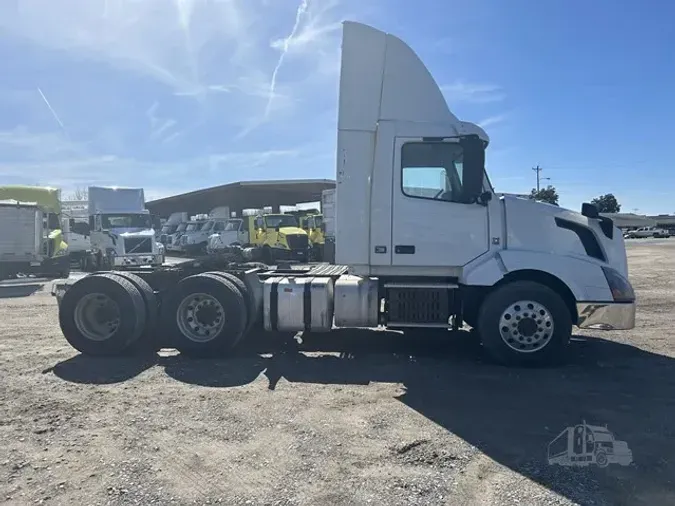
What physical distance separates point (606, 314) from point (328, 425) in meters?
4.16

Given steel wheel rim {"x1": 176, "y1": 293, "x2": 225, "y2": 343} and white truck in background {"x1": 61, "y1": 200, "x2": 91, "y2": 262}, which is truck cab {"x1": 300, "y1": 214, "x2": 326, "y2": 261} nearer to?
white truck in background {"x1": 61, "y1": 200, "x2": 91, "y2": 262}

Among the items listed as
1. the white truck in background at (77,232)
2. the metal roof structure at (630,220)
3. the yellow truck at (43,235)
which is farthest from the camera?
the white truck in background at (77,232)

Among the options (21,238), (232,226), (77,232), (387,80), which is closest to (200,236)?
(232,226)

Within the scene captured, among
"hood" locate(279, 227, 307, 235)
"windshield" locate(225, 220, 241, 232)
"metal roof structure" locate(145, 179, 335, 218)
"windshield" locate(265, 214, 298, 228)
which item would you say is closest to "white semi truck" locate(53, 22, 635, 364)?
"hood" locate(279, 227, 307, 235)

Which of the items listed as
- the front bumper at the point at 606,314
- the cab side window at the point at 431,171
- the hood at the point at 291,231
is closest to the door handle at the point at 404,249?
the cab side window at the point at 431,171

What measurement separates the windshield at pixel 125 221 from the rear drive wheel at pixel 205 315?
15.6 meters

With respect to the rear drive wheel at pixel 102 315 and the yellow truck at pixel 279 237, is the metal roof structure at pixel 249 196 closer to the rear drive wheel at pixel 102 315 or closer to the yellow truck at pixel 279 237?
the yellow truck at pixel 279 237

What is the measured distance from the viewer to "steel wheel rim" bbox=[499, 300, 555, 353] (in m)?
6.60

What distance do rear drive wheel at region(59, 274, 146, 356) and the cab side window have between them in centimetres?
422

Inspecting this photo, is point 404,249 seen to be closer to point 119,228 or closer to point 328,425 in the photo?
point 328,425

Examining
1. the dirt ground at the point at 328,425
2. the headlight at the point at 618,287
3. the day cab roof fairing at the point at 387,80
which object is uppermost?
the day cab roof fairing at the point at 387,80

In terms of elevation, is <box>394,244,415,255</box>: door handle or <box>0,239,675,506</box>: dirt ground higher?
<box>394,244,415,255</box>: door handle

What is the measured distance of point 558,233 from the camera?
6820mm

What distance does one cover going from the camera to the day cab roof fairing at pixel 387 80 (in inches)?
274
